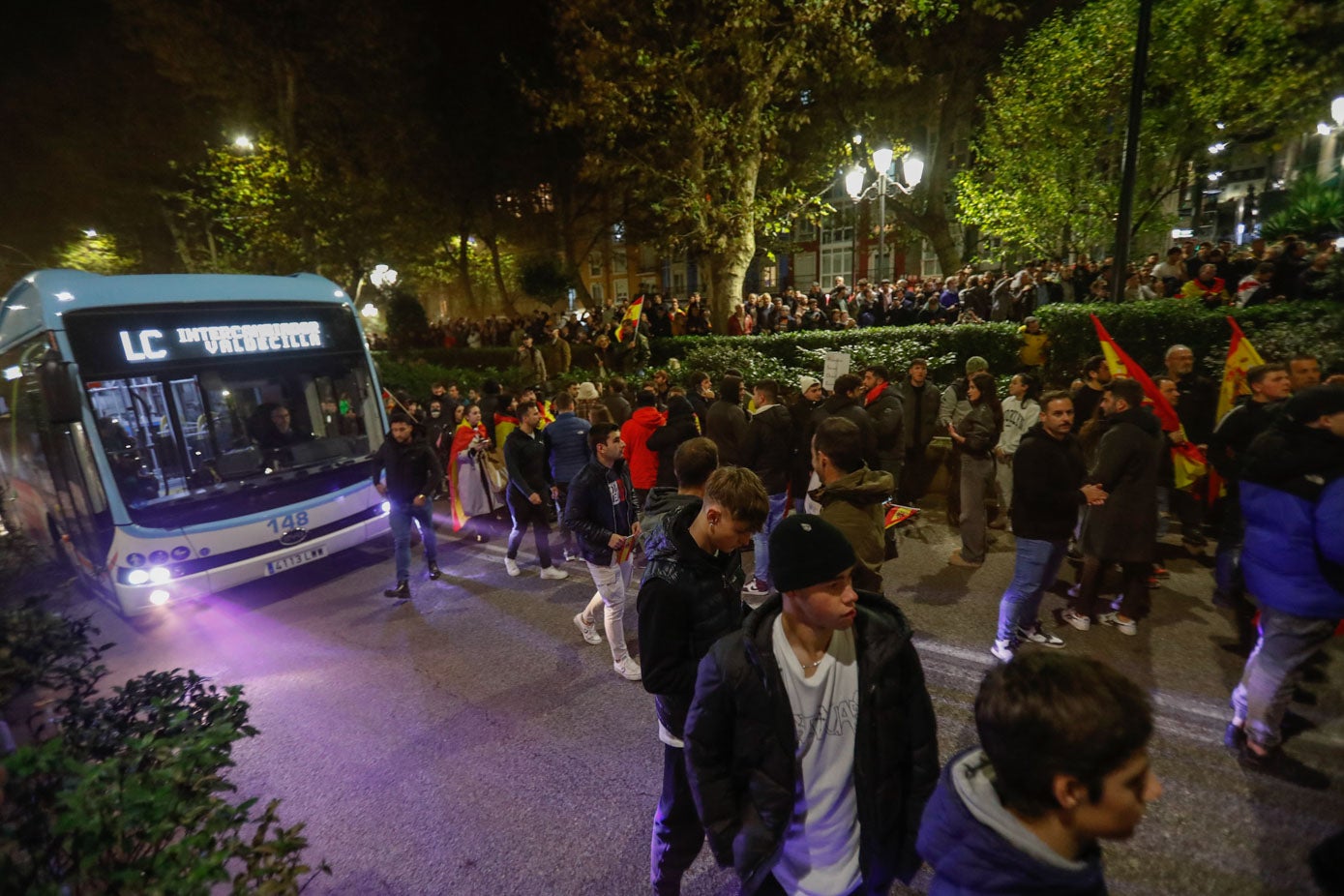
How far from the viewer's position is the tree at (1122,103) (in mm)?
14102

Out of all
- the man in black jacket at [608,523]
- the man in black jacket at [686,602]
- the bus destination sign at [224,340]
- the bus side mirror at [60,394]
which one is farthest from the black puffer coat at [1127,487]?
the bus side mirror at [60,394]

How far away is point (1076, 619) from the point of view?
17.3 ft

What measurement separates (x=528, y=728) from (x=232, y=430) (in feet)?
13.7

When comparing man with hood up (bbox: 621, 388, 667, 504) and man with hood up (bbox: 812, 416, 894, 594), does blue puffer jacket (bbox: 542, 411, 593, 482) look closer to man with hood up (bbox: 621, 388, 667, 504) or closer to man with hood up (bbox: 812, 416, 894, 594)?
man with hood up (bbox: 621, 388, 667, 504)

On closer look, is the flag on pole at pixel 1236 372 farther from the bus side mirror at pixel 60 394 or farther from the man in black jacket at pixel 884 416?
the bus side mirror at pixel 60 394

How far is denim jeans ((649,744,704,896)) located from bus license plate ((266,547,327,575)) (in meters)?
5.19

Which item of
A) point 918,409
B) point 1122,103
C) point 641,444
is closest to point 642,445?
point 641,444

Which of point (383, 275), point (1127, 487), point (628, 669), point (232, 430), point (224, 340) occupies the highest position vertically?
point (383, 275)

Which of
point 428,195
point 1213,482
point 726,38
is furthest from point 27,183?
point 1213,482

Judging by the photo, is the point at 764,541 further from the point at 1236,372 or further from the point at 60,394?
the point at 60,394

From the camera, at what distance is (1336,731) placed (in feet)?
12.8

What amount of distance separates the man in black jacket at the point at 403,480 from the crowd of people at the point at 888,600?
0.03 metres

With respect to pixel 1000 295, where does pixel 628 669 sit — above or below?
below

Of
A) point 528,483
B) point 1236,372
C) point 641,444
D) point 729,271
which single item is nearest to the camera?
point 1236,372
